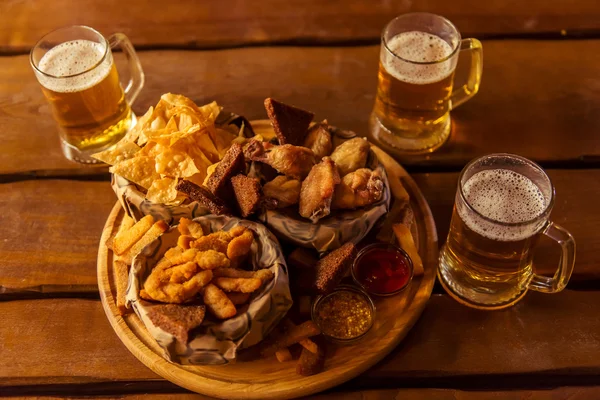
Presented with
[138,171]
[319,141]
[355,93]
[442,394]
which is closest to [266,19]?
[355,93]

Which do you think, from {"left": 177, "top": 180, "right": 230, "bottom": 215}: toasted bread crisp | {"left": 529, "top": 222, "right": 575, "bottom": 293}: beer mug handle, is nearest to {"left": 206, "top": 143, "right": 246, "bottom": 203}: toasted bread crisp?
{"left": 177, "top": 180, "right": 230, "bottom": 215}: toasted bread crisp

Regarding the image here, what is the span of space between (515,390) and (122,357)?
887 millimetres

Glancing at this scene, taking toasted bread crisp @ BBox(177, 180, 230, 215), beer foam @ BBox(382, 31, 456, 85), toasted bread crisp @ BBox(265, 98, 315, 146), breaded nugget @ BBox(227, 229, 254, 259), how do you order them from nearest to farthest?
1. breaded nugget @ BBox(227, 229, 254, 259)
2. toasted bread crisp @ BBox(177, 180, 230, 215)
3. toasted bread crisp @ BBox(265, 98, 315, 146)
4. beer foam @ BBox(382, 31, 456, 85)

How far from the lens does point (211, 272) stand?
52.5 inches

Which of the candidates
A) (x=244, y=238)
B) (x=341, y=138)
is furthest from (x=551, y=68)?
(x=244, y=238)

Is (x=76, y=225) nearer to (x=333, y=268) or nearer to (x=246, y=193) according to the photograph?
(x=246, y=193)

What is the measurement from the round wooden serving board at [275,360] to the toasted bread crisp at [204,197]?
314 millimetres

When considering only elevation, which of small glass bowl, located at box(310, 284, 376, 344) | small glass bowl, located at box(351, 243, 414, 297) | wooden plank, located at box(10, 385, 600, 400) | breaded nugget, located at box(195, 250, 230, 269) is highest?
breaded nugget, located at box(195, 250, 230, 269)

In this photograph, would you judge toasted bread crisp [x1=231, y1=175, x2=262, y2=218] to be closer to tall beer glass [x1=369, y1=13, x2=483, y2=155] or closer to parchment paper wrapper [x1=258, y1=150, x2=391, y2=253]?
parchment paper wrapper [x1=258, y1=150, x2=391, y2=253]

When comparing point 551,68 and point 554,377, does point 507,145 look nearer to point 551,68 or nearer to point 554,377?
point 551,68

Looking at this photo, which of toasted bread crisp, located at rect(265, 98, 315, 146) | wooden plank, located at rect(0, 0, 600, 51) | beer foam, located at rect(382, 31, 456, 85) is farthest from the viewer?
wooden plank, located at rect(0, 0, 600, 51)

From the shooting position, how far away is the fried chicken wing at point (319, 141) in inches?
63.6

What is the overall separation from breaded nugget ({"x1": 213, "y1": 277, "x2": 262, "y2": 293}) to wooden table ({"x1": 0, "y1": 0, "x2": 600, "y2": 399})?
0.99ft

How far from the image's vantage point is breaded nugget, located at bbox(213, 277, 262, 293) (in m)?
1.32
